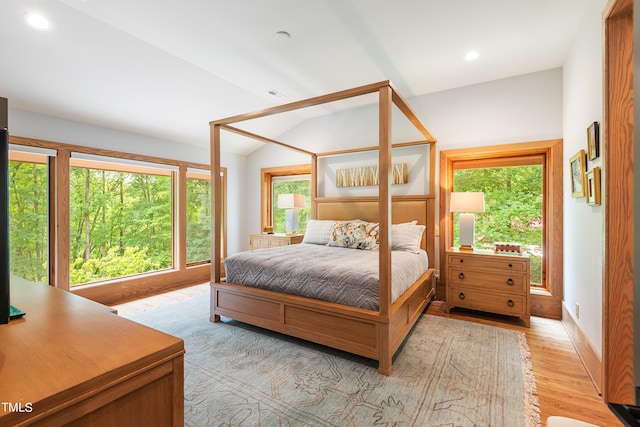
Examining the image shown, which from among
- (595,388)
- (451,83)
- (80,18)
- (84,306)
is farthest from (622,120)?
(80,18)

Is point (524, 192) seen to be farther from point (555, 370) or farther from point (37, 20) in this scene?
point (37, 20)

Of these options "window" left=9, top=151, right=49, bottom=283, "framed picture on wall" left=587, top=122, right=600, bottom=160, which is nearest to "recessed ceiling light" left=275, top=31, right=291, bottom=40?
"framed picture on wall" left=587, top=122, right=600, bottom=160

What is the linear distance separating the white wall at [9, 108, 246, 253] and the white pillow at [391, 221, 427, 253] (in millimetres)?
3273

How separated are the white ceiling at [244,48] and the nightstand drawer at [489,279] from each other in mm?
2283

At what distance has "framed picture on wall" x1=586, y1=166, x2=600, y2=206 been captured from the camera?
200 centimetres

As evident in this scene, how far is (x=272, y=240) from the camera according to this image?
15.8ft

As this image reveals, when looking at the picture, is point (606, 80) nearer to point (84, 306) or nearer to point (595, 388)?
point (595, 388)

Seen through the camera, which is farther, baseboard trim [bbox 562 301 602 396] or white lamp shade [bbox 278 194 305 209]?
white lamp shade [bbox 278 194 305 209]

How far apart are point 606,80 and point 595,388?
203 cm

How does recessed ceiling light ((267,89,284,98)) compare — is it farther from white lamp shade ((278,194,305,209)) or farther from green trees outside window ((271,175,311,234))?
green trees outside window ((271,175,311,234))

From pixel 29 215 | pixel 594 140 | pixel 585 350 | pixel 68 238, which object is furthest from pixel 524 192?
pixel 29 215

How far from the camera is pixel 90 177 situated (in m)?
3.86

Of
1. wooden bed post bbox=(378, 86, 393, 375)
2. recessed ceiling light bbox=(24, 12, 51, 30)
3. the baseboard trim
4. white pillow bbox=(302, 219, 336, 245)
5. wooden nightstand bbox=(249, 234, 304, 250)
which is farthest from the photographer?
wooden nightstand bbox=(249, 234, 304, 250)

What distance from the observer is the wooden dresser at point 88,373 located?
585 mm
